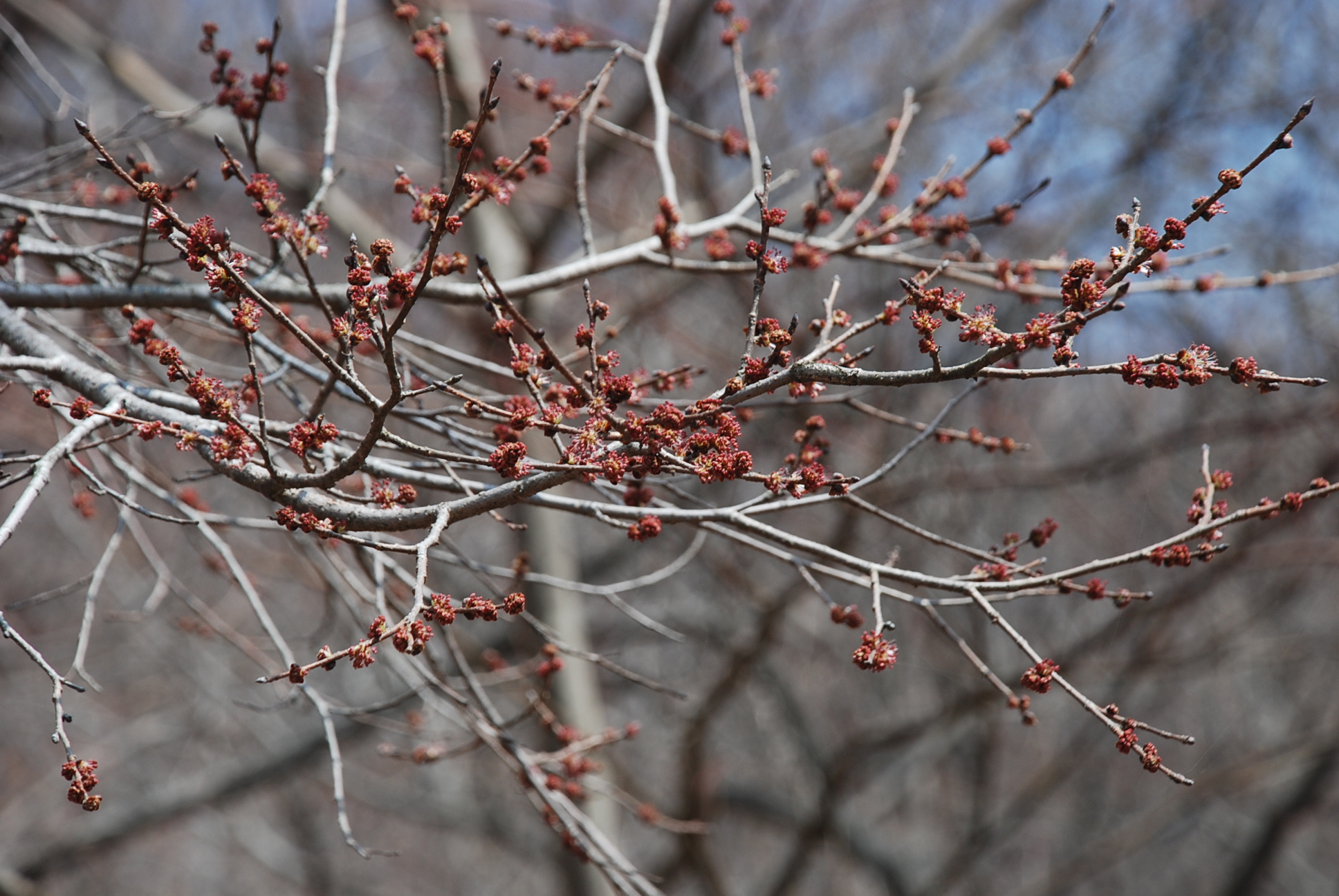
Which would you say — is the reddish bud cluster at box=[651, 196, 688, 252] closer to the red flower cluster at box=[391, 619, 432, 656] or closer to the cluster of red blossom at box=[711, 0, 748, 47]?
the cluster of red blossom at box=[711, 0, 748, 47]

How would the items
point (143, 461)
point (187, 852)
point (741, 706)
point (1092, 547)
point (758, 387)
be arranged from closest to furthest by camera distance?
point (758, 387)
point (143, 461)
point (1092, 547)
point (741, 706)
point (187, 852)

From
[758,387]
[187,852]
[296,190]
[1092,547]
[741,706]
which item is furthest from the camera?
[187,852]

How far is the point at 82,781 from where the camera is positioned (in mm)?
1696

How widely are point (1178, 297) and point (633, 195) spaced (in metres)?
4.33

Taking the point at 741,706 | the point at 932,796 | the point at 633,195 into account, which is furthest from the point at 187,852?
the point at 633,195

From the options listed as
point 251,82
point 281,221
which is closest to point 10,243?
point 251,82

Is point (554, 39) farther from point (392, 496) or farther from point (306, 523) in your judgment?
point (306, 523)

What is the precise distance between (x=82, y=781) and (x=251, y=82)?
5.89 feet

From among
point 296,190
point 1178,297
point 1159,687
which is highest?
point 296,190

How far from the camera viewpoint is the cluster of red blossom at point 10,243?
8.39 ft

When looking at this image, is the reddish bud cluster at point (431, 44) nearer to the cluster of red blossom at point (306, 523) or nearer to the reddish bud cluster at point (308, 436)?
the reddish bud cluster at point (308, 436)

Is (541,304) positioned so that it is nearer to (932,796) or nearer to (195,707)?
(195,707)

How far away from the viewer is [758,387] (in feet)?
5.45

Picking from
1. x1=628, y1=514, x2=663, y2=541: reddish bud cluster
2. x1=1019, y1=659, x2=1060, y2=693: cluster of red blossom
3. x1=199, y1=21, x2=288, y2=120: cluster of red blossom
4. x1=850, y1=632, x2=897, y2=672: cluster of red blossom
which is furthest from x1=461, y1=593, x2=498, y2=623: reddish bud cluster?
x1=199, y1=21, x2=288, y2=120: cluster of red blossom
